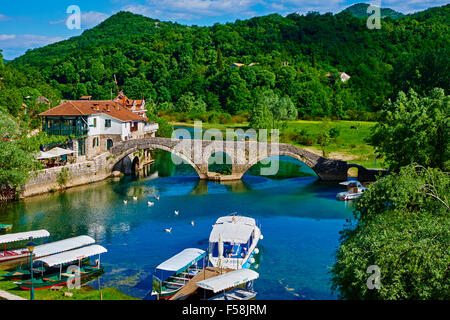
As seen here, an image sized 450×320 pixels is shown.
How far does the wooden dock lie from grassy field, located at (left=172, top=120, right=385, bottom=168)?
1153 inches

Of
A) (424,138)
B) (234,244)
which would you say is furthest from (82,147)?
(424,138)

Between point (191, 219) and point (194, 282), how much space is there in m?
13.5

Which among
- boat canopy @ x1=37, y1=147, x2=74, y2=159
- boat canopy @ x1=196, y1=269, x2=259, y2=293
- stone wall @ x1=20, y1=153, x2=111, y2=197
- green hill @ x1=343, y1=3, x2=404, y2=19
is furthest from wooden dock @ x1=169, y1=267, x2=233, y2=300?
green hill @ x1=343, y1=3, x2=404, y2=19

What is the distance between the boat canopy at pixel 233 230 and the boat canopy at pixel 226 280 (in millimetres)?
4686

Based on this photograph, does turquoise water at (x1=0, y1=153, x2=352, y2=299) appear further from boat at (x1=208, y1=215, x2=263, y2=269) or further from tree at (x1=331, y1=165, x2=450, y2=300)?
tree at (x1=331, y1=165, x2=450, y2=300)

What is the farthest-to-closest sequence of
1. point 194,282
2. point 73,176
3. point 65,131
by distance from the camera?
1. point 65,131
2. point 73,176
3. point 194,282

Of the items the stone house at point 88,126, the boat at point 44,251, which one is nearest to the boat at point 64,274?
the boat at point 44,251

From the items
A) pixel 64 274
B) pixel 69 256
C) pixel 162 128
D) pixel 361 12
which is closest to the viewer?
pixel 64 274

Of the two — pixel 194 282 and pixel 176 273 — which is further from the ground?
pixel 176 273

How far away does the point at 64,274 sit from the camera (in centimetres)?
2398

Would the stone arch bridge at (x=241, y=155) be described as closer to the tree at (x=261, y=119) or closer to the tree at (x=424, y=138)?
the tree at (x=424, y=138)

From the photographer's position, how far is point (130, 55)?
422 feet

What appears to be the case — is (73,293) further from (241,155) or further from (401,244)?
(241,155)

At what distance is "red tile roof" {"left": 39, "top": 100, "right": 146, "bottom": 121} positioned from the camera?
5072cm
